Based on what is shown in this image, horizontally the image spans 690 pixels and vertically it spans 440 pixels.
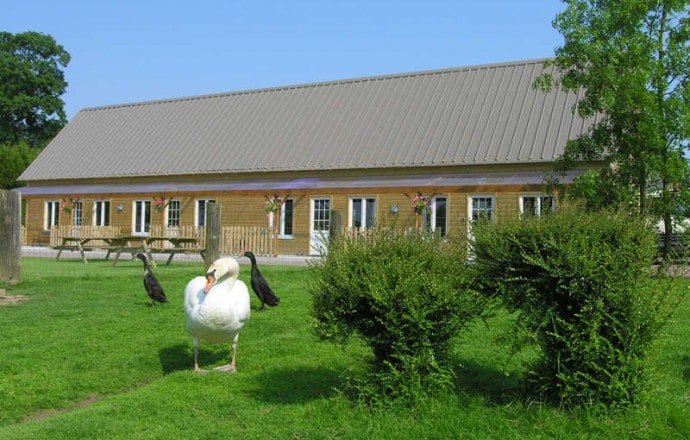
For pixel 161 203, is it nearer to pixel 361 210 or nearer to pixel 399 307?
pixel 361 210

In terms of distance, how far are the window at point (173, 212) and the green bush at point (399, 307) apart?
1100 inches

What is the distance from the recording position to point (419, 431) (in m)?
5.18

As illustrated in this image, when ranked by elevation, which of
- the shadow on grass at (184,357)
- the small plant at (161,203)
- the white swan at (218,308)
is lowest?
the shadow on grass at (184,357)

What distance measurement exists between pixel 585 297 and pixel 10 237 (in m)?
12.3

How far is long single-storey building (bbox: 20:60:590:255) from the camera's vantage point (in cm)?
2620

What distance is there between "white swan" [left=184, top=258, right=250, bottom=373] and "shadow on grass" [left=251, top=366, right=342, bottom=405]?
66 cm

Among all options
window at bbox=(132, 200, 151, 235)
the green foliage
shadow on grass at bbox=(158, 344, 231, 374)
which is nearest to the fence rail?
window at bbox=(132, 200, 151, 235)

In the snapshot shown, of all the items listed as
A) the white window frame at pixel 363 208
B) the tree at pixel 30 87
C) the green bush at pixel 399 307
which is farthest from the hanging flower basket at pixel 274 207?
the tree at pixel 30 87

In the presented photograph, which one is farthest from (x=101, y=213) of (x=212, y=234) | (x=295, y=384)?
(x=295, y=384)

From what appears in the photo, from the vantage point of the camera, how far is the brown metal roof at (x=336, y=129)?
26.5 meters

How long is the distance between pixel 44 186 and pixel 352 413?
3599cm

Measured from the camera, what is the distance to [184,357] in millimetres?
8391

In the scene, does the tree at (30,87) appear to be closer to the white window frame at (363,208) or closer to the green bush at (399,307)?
the white window frame at (363,208)

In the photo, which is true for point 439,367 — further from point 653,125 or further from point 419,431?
point 653,125
